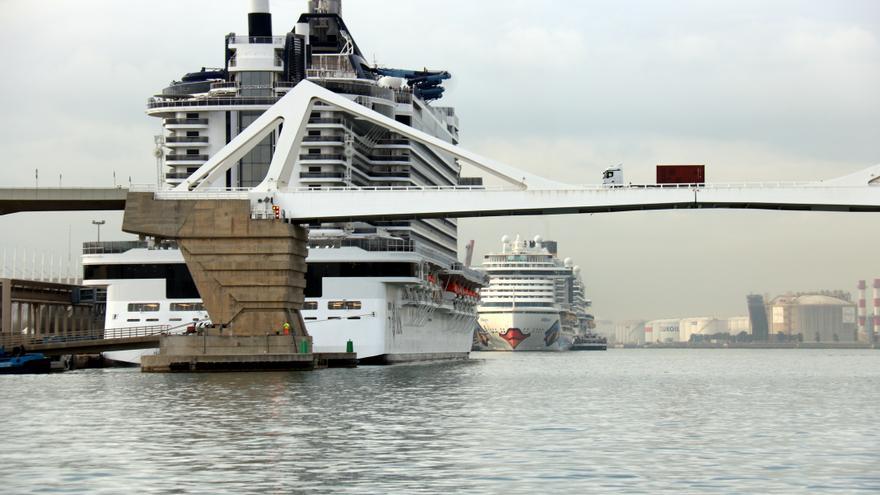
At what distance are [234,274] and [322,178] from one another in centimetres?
1726

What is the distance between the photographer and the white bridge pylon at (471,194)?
206 ft

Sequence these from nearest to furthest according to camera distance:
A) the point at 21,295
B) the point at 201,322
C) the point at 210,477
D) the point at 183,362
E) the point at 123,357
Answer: the point at 210,477
the point at 183,362
the point at 201,322
the point at 123,357
the point at 21,295

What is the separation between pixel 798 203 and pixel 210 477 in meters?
44.9

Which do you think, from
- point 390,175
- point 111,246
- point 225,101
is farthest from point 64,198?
point 390,175

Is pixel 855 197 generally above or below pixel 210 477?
above

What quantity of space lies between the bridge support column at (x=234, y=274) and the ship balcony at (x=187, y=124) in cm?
1821

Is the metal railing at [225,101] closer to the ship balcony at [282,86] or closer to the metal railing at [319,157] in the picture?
the ship balcony at [282,86]

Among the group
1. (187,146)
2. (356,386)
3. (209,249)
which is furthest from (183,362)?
(187,146)

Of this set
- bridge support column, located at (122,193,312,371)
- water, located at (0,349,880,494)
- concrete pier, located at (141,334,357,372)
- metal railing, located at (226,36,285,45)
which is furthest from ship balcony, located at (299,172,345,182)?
water, located at (0,349,880,494)

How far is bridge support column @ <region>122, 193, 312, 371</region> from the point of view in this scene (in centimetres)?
6247

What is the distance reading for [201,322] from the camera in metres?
69.8

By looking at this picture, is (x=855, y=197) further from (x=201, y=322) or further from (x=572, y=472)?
(x=572, y=472)

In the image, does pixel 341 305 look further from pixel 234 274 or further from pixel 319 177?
pixel 234 274

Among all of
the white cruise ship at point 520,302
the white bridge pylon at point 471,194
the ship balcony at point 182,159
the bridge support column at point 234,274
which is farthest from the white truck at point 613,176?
the white cruise ship at point 520,302
